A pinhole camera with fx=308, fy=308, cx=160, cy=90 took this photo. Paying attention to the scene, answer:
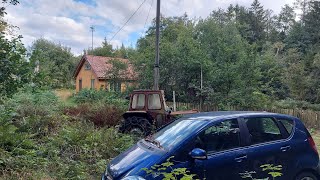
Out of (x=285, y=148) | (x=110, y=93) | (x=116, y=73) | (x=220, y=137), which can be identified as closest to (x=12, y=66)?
(x=220, y=137)

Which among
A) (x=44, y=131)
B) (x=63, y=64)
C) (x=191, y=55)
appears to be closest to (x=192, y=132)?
(x=44, y=131)

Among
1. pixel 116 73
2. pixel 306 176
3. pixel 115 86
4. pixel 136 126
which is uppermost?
pixel 116 73

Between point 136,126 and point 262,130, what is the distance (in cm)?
632

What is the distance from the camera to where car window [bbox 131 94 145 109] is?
35.9ft

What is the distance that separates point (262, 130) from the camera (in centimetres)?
495

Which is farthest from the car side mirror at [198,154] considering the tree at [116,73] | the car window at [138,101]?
the tree at [116,73]

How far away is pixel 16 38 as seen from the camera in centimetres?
604

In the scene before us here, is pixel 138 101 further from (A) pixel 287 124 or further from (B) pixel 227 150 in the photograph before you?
(B) pixel 227 150

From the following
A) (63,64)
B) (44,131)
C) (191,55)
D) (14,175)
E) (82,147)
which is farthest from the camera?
(63,64)

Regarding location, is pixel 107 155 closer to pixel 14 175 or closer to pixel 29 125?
pixel 14 175

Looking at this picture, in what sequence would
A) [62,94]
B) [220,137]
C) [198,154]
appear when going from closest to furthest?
[198,154]
[220,137]
[62,94]

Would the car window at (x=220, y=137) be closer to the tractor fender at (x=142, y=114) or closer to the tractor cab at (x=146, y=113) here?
the tractor cab at (x=146, y=113)

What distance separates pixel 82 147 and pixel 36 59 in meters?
2.76

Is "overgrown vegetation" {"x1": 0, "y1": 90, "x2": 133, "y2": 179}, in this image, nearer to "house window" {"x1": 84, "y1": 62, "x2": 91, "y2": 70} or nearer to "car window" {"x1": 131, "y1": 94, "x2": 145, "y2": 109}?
"car window" {"x1": 131, "y1": 94, "x2": 145, "y2": 109}
